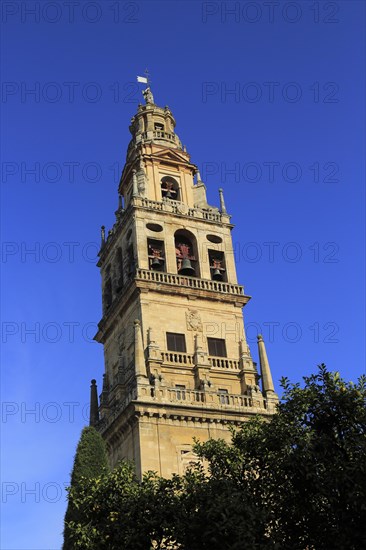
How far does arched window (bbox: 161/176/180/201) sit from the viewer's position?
52094mm

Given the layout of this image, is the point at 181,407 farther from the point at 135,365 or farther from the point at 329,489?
the point at 329,489

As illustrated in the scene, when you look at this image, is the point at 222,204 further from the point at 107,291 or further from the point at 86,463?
the point at 86,463

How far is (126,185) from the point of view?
54125mm

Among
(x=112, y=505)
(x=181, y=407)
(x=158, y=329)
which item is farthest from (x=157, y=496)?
(x=158, y=329)

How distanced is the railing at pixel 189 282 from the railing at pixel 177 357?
4.53 m

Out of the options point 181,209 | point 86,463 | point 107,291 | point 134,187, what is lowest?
point 86,463

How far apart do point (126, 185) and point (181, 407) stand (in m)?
19.9

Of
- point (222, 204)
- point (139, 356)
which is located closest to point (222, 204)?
point (222, 204)

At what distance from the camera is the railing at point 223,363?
44.1 metres

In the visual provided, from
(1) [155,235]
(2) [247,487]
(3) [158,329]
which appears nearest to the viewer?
(2) [247,487]

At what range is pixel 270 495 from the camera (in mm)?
26406

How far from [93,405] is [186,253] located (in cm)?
1125

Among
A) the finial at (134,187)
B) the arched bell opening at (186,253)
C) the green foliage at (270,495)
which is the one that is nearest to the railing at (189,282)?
the arched bell opening at (186,253)

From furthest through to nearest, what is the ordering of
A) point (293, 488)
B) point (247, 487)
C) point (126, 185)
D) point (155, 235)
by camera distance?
point (126, 185)
point (155, 235)
point (247, 487)
point (293, 488)
